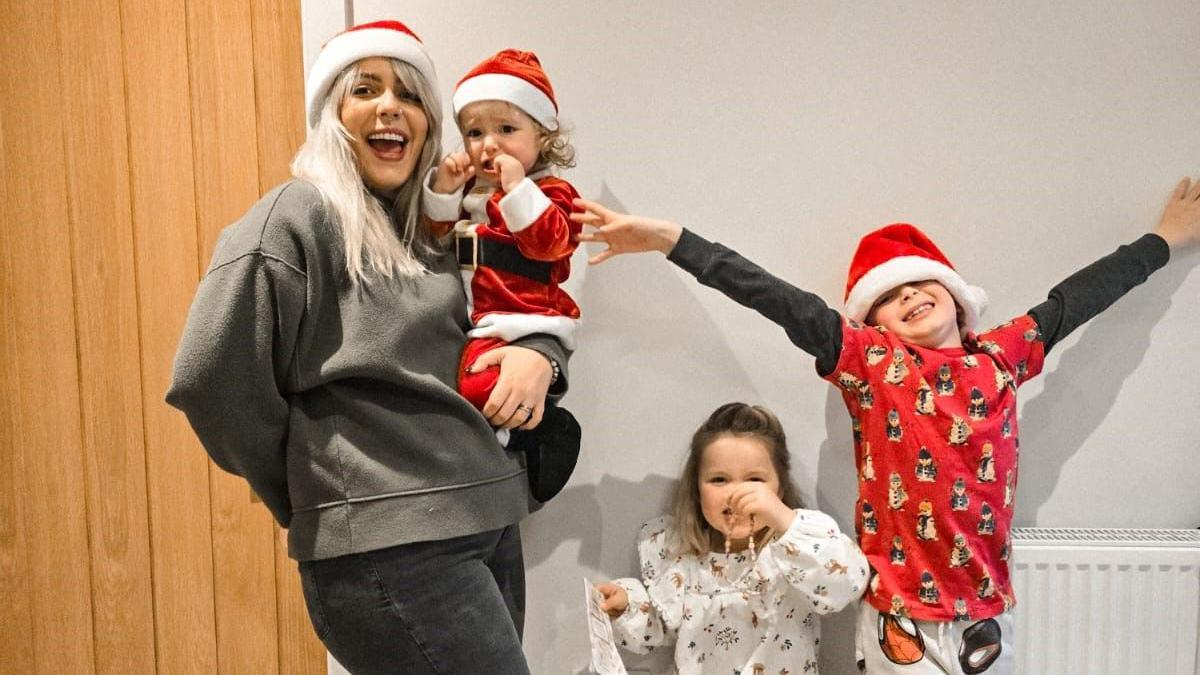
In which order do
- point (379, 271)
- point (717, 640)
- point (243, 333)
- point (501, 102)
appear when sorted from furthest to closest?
point (717, 640) < point (501, 102) < point (379, 271) < point (243, 333)

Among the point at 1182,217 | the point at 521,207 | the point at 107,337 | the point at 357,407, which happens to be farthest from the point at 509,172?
the point at 1182,217

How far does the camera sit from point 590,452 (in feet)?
6.33

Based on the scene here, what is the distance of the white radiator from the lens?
1752 mm

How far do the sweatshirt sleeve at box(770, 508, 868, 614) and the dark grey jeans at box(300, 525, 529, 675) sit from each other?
57 cm

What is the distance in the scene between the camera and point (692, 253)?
1604mm

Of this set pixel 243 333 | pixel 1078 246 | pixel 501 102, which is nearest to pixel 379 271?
pixel 243 333

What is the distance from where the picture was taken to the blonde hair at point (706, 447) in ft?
5.95

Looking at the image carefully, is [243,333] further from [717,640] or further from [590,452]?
[717,640]

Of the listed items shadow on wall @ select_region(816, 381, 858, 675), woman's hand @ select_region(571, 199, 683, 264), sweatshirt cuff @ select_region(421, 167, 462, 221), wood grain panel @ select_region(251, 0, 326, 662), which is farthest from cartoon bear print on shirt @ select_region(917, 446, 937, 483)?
wood grain panel @ select_region(251, 0, 326, 662)

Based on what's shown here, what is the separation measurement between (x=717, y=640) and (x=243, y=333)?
3.69ft

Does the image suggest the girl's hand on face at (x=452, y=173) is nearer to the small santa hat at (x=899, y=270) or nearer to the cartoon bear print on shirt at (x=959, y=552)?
the small santa hat at (x=899, y=270)

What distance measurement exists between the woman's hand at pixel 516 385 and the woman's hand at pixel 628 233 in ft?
0.92

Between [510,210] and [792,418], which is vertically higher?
[510,210]

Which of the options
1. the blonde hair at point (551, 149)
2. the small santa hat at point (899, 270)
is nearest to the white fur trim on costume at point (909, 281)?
the small santa hat at point (899, 270)
